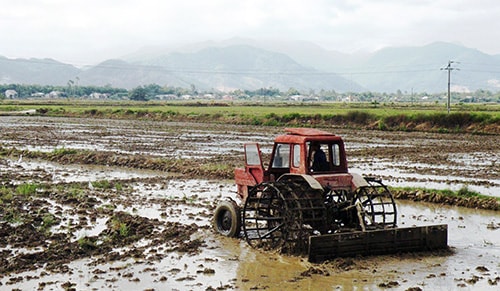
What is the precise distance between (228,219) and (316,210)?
2.48 meters

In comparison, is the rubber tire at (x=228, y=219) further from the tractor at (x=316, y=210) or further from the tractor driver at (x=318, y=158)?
the tractor driver at (x=318, y=158)

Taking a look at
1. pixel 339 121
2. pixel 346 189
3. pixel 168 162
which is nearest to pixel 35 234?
pixel 346 189

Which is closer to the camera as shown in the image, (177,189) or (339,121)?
(177,189)

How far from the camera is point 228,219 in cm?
1284

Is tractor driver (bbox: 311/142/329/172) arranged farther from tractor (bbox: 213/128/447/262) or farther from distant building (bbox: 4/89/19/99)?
distant building (bbox: 4/89/19/99)

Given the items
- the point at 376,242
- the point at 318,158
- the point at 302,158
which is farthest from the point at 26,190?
the point at 376,242

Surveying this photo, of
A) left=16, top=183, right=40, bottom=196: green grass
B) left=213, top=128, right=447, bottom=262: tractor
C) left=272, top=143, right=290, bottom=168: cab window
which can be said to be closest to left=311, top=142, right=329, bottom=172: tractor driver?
left=213, top=128, right=447, bottom=262: tractor

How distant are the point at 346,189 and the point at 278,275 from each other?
2.33 m

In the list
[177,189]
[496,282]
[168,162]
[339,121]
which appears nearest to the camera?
[496,282]

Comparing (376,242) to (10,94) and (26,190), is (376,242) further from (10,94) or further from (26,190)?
(10,94)

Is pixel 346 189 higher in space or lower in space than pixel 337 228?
higher

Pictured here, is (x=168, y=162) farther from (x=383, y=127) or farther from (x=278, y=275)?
(x=383, y=127)

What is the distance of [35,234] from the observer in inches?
484

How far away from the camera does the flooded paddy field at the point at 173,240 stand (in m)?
9.62
